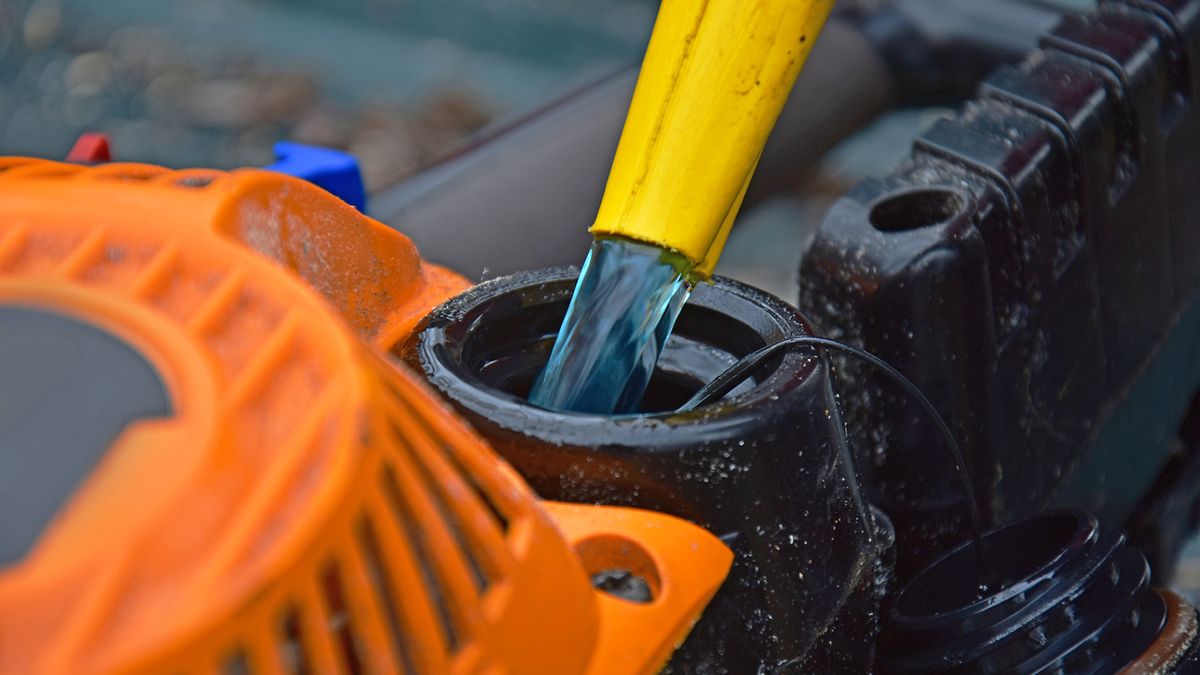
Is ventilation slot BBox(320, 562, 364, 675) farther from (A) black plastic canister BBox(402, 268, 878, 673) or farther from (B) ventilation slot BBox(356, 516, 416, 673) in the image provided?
(A) black plastic canister BBox(402, 268, 878, 673)

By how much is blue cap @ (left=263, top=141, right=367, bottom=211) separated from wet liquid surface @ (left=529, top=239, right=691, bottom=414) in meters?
0.36

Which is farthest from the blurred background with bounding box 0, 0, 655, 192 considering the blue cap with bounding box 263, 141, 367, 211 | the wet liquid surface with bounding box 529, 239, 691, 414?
the wet liquid surface with bounding box 529, 239, 691, 414

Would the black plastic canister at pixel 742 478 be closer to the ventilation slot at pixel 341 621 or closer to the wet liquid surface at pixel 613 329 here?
the wet liquid surface at pixel 613 329

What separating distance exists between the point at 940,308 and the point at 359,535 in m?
0.57

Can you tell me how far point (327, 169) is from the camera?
990 millimetres

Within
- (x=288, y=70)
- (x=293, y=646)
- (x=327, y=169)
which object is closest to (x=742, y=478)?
(x=293, y=646)

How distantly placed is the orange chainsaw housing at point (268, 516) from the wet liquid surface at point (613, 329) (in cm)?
11

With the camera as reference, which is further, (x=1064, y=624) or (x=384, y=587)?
(x=1064, y=624)

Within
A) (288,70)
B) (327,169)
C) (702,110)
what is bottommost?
(288,70)

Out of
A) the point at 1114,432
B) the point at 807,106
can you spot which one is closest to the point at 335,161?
the point at 1114,432

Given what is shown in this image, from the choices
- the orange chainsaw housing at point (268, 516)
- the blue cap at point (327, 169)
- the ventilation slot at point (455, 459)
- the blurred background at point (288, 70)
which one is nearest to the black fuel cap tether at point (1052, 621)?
the orange chainsaw housing at point (268, 516)

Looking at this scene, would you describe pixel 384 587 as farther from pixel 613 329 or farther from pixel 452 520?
pixel 613 329

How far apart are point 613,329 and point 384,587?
0.26m

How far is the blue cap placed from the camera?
3.22 feet
